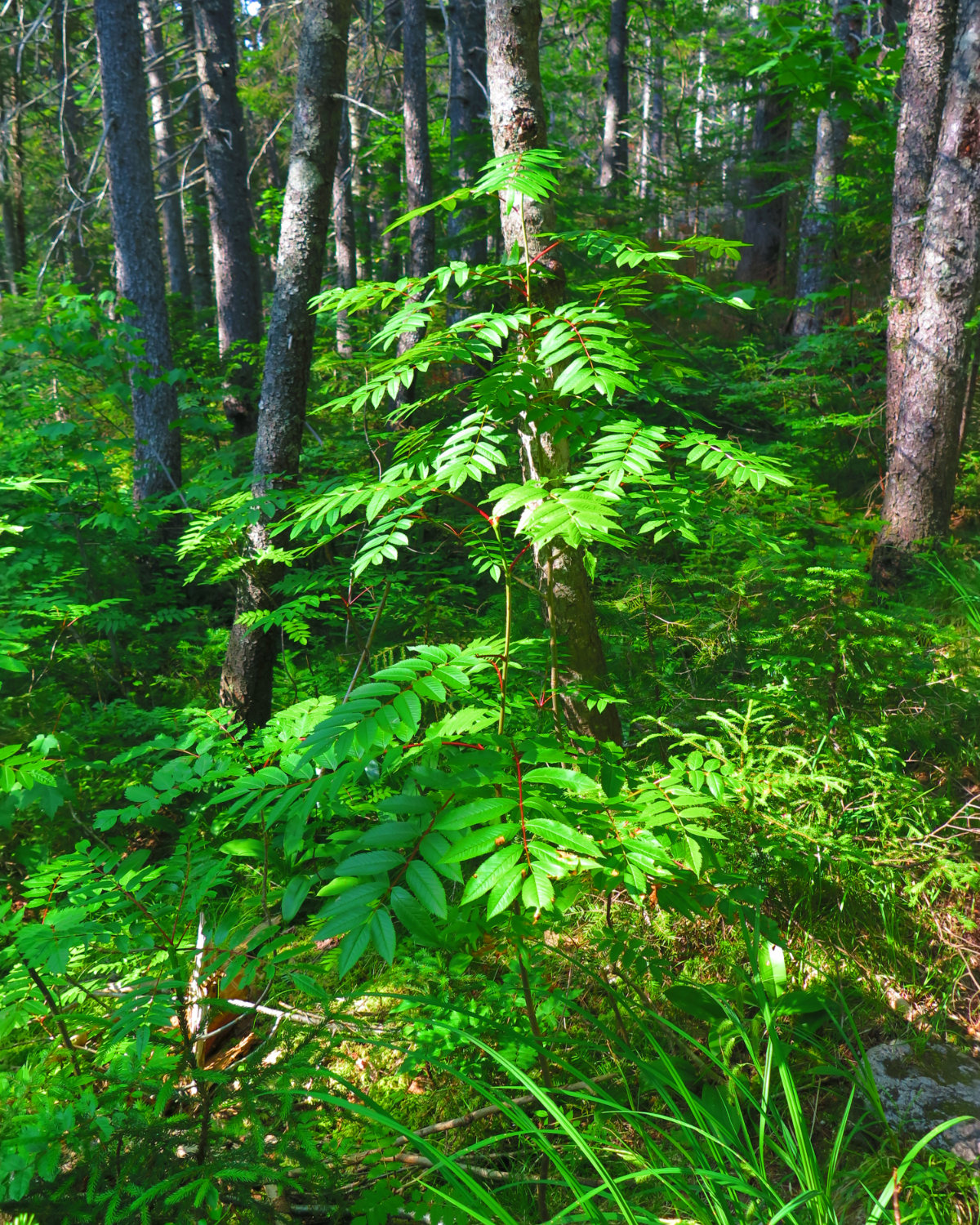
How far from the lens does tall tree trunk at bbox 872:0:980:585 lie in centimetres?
433

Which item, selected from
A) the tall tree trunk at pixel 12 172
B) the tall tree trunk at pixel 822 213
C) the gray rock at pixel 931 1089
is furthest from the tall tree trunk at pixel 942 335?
the tall tree trunk at pixel 12 172

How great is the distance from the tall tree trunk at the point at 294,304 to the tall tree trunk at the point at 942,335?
12.5 ft

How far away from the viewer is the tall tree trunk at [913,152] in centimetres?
485

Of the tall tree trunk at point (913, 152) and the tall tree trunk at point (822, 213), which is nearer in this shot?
the tall tree trunk at point (913, 152)

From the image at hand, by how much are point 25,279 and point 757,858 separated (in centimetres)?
832

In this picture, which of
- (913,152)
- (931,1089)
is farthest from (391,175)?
(931,1089)

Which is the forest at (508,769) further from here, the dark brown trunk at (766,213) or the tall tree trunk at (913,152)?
the dark brown trunk at (766,213)

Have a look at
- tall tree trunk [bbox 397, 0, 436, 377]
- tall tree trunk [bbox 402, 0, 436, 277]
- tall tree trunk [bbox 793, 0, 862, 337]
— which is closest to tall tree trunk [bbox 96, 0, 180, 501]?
tall tree trunk [bbox 397, 0, 436, 377]

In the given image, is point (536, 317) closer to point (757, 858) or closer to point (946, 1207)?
point (757, 858)

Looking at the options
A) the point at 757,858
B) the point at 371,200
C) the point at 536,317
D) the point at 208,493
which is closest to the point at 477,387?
the point at 536,317

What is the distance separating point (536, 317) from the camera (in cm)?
220

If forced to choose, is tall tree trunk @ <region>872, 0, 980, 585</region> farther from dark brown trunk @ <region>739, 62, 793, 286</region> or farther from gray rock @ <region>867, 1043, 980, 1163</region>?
dark brown trunk @ <region>739, 62, 793, 286</region>

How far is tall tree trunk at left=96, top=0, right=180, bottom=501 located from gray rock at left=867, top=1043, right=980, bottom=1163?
Answer: 5.79 m

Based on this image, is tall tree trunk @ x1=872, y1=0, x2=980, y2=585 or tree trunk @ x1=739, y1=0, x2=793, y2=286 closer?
tall tree trunk @ x1=872, y1=0, x2=980, y2=585
